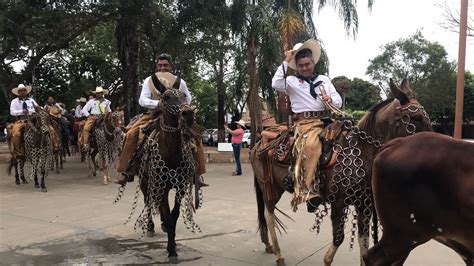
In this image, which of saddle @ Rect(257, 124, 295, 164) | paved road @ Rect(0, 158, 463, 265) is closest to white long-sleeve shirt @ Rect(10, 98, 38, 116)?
paved road @ Rect(0, 158, 463, 265)

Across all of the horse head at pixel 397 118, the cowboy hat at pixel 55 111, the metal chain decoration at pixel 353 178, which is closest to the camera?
the horse head at pixel 397 118

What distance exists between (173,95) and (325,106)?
70.2 inches

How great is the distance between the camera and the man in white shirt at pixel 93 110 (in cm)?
1247

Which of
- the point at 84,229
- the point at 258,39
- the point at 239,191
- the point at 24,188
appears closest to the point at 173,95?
the point at 84,229

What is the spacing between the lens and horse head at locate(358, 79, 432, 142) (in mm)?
4191

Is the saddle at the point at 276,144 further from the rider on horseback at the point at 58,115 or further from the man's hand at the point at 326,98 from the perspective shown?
the rider on horseback at the point at 58,115

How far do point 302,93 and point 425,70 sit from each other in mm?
41332

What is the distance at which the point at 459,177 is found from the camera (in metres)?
2.96

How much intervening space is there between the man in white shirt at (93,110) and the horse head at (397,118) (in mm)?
9304

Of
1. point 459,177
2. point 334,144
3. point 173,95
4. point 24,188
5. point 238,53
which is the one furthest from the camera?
point 238,53

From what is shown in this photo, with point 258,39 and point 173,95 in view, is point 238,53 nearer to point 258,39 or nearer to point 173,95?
point 258,39

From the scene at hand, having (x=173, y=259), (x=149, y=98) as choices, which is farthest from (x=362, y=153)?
(x=149, y=98)

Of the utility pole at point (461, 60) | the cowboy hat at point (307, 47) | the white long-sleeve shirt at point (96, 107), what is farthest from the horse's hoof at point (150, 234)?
the white long-sleeve shirt at point (96, 107)

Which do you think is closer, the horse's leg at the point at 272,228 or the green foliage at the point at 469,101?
the horse's leg at the point at 272,228
